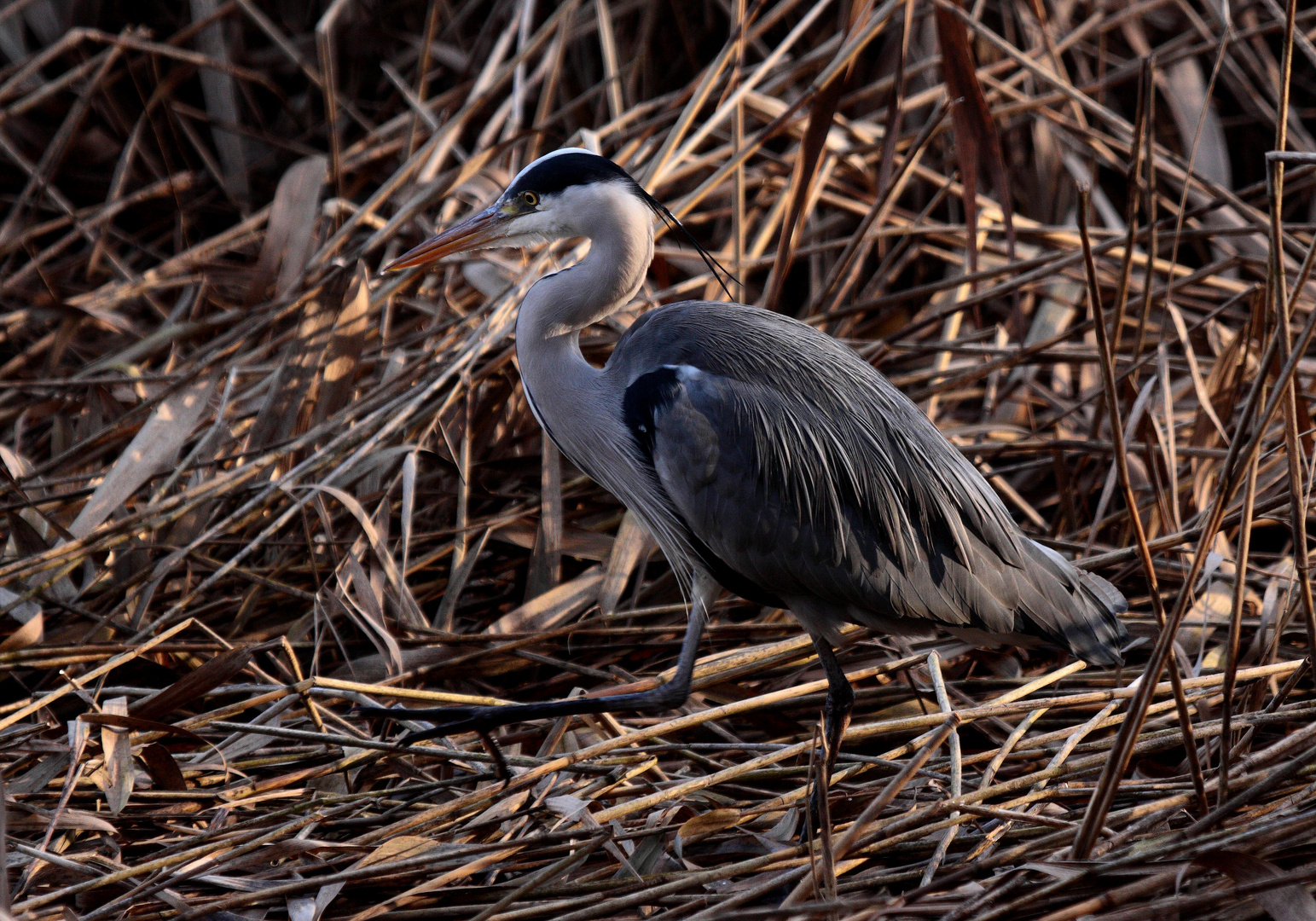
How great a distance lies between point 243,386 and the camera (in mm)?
3580

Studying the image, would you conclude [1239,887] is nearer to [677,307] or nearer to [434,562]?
[677,307]

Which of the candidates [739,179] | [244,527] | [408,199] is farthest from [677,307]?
[408,199]

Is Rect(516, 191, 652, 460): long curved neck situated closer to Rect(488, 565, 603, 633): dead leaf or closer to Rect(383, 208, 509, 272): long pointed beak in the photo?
Rect(383, 208, 509, 272): long pointed beak

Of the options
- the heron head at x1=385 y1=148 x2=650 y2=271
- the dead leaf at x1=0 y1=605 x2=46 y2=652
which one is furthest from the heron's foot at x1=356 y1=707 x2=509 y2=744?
the heron head at x1=385 y1=148 x2=650 y2=271

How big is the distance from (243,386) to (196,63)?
172 centimetres

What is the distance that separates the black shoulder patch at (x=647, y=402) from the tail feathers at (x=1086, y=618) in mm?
822

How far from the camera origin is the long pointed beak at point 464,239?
2.61 meters

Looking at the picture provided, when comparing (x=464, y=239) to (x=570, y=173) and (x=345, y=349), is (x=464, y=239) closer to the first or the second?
(x=570, y=173)

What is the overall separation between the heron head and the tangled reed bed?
0.41m

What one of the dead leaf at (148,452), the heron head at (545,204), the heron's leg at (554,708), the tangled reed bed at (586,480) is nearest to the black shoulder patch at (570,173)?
the heron head at (545,204)

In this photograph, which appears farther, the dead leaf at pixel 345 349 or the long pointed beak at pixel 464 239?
the dead leaf at pixel 345 349

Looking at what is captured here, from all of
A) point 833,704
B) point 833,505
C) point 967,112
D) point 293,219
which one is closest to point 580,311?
point 833,505

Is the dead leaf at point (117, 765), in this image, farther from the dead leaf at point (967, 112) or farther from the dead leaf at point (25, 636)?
the dead leaf at point (967, 112)

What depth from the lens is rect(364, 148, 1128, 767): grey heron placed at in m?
2.34
